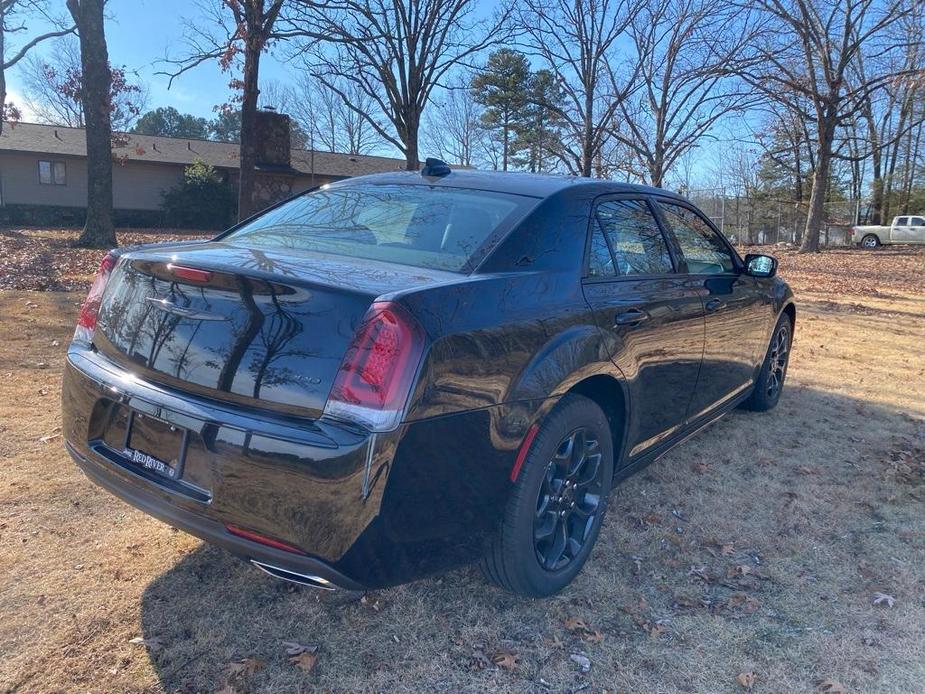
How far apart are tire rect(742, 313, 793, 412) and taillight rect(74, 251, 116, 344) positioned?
4200mm

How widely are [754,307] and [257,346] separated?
11.5 feet

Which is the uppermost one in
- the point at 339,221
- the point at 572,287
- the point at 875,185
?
the point at 875,185

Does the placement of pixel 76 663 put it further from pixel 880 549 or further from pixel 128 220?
pixel 128 220

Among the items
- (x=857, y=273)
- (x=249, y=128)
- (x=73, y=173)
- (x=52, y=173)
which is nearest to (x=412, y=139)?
(x=249, y=128)

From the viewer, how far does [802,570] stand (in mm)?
3062

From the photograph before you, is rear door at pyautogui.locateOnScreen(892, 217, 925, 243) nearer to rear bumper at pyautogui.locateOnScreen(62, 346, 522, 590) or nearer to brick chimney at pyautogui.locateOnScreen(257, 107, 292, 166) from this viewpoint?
brick chimney at pyautogui.locateOnScreen(257, 107, 292, 166)

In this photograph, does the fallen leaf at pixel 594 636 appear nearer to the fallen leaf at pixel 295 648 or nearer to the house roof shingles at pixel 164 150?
the fallen leaf at pixel 295 648

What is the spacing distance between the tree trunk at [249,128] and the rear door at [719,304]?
10634 mm

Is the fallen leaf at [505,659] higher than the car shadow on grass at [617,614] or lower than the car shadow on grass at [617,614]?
lower

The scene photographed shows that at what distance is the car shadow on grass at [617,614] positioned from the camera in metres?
2.31

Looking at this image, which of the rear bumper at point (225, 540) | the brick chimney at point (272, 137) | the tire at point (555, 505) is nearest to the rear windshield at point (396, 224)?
the tire at point (555, 505)

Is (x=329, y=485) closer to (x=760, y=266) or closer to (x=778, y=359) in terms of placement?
(x=760, y=266)

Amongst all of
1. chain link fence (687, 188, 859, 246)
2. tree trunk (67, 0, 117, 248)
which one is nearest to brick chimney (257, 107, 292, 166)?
tree trunk (67, 0, 117, 248)

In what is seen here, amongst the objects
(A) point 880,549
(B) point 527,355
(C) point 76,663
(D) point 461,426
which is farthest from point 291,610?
(A) point 880,549
